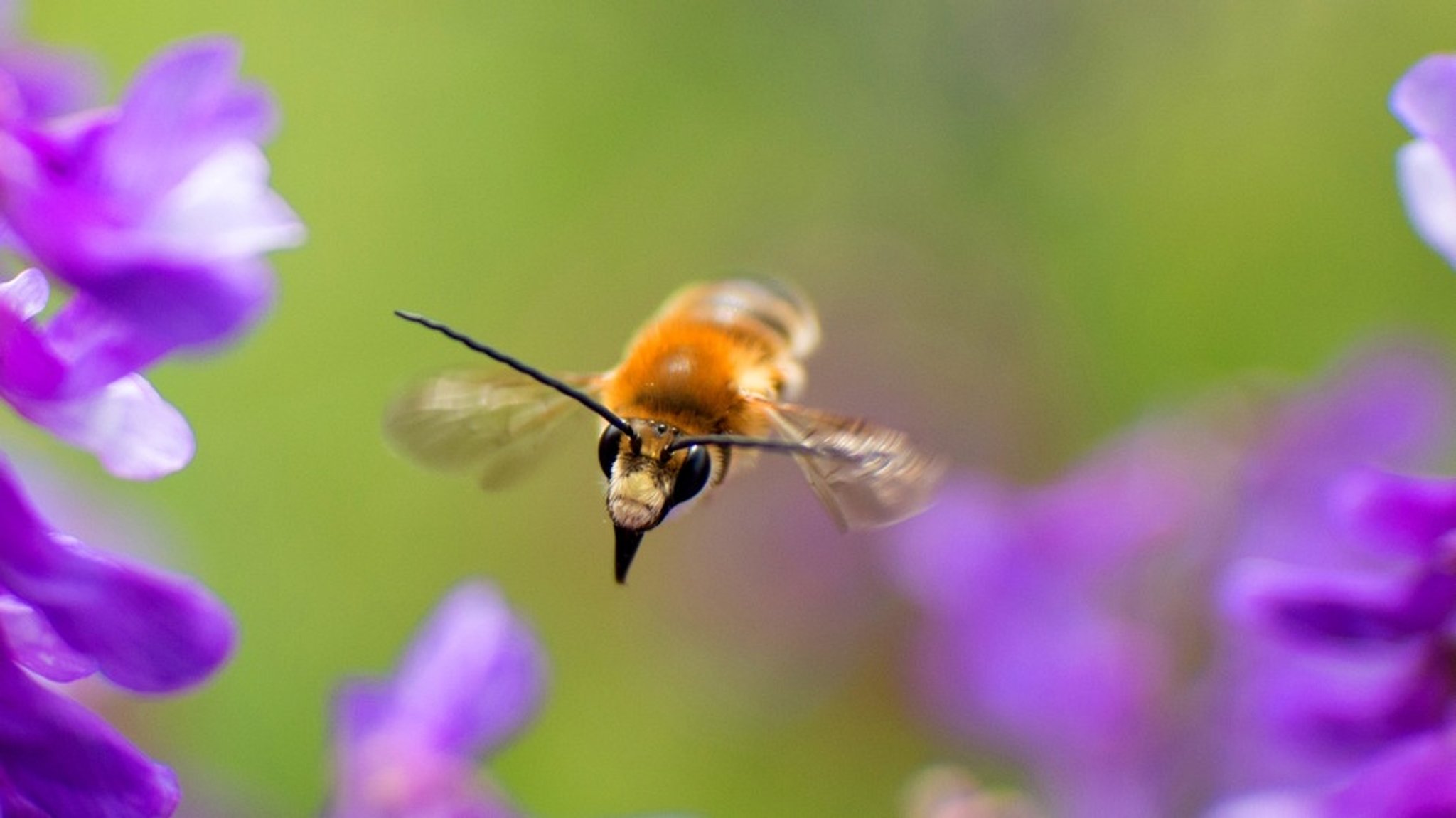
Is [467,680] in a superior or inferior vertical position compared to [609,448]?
inferior

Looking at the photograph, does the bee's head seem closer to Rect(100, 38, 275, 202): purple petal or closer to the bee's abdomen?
the bee's abdomen

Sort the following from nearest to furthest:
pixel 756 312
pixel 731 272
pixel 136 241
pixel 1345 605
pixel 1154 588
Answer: pixel 136 241 → pixel 1345 605 → pixel 756 312 → pixel 1154 588 → pixel 731 272

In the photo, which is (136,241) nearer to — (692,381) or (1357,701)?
(692,381)

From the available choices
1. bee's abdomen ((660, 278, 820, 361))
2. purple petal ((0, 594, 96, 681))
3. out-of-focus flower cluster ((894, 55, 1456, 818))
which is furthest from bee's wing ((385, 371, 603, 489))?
out-of-focus flower cluster ((894, 55, 1456, 818))

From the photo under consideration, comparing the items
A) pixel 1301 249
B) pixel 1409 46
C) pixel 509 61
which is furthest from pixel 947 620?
pixel 509 61

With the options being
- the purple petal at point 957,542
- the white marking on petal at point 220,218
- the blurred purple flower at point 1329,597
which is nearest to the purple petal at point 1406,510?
the blurred purple flower at point 1329,597

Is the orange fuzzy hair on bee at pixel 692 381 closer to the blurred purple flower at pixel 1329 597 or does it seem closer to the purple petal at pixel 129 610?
the blurred purple flower at pixel 1329 597

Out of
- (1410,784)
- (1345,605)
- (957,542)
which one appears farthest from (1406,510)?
(957,542)
